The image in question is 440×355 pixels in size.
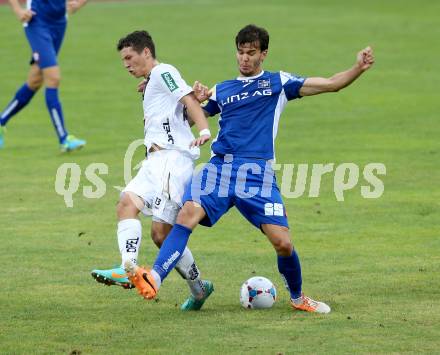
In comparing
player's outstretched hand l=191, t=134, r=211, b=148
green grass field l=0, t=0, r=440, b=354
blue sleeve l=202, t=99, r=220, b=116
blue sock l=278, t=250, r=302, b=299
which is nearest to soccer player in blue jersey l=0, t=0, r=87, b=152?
green grass field l=0, t=0, r=440, b=354

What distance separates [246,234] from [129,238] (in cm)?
334

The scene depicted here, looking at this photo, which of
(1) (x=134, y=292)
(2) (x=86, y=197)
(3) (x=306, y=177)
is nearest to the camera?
(1) (x=134, y=292)

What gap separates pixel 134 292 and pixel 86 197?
176 inches

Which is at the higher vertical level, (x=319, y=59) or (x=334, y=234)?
(x=319, y=59)

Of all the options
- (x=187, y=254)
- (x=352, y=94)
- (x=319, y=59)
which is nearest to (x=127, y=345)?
(x=187, y=254)

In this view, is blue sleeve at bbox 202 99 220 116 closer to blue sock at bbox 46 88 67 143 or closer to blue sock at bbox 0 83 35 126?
blue sock at bbox 46 88 67 143

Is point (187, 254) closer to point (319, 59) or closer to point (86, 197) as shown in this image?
point (86, 197)

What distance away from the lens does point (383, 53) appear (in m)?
27.0

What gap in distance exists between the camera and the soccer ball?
8766 millimetres

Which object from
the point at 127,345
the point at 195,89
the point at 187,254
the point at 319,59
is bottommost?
the point at 127,345

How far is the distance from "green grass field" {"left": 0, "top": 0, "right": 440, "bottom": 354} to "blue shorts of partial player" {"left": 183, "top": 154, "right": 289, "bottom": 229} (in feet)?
2.50

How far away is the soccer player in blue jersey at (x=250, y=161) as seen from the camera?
27.9ft

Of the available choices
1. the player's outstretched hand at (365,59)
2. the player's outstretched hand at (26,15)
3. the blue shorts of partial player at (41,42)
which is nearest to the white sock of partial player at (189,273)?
the player's outstretched hand at (365,59)

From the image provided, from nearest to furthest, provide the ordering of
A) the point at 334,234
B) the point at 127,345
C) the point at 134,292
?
the point at 127,345 → the point at 134,292 → the point at 334,234
